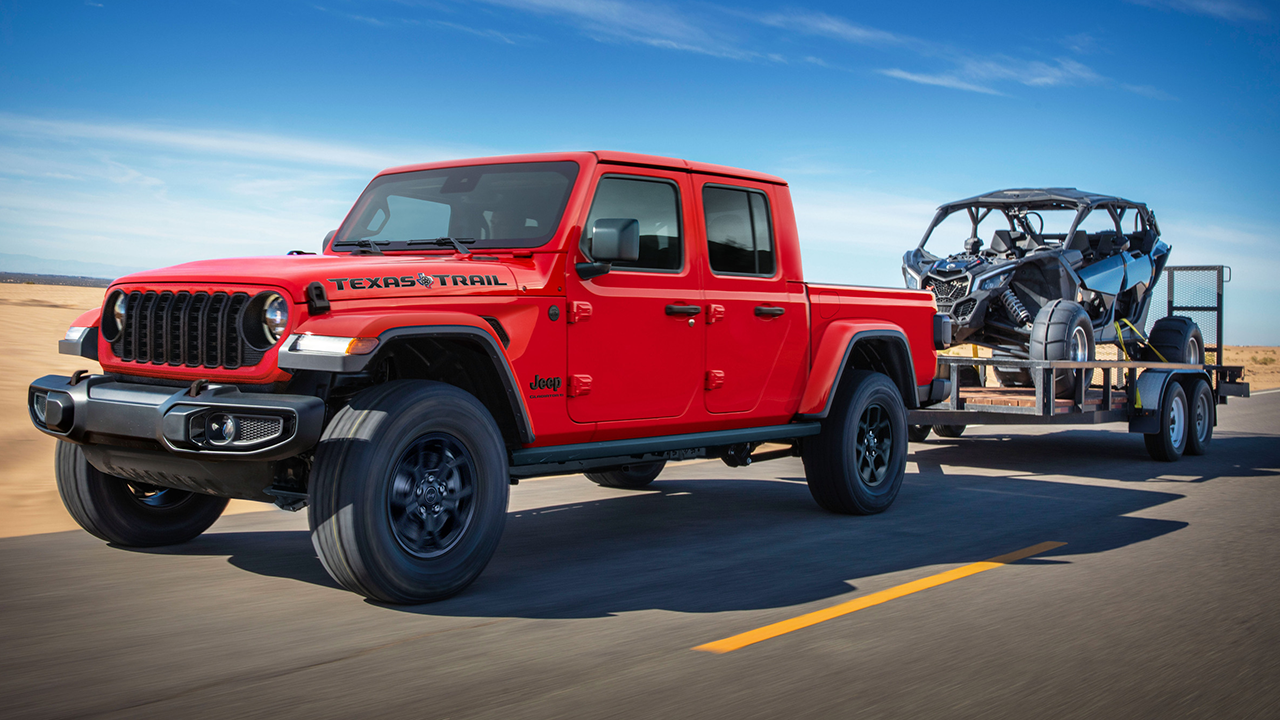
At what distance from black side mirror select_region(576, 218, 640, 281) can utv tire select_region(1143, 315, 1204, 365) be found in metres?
9.76

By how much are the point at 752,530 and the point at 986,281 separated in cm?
601

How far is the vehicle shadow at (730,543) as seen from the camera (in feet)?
17.2

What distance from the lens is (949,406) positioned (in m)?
10.5

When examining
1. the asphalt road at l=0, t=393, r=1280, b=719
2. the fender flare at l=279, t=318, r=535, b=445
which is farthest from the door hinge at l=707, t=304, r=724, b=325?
the fender flare at l=279, t=318, r=535, b=445

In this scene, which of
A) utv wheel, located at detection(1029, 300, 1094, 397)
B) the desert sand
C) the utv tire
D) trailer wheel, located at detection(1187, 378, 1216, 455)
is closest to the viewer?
the desert sand

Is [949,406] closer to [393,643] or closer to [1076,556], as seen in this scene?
[1076,556]

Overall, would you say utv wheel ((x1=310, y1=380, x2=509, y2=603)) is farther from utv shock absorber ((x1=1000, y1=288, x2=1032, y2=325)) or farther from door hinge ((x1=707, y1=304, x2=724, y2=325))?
utv shock absorber ((x1=1000, y1=288, x2=1032, y2=325))

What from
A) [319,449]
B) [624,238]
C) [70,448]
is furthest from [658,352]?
[70,448]

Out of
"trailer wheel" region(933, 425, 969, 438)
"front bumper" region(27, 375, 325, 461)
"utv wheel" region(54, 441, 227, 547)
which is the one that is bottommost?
"trailer wheel" region(933, 425, 969, 438)

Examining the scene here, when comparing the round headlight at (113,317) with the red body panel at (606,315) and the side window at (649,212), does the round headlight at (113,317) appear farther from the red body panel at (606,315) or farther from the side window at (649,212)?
the side window at (649,212)

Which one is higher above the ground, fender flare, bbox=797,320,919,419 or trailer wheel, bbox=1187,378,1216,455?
fender flare, bbox=797,320,919,419

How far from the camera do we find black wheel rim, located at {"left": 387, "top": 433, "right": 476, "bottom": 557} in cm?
487

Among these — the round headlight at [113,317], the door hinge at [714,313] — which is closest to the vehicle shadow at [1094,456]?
the door hinge at [714,313]

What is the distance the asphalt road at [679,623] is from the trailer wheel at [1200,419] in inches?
176
